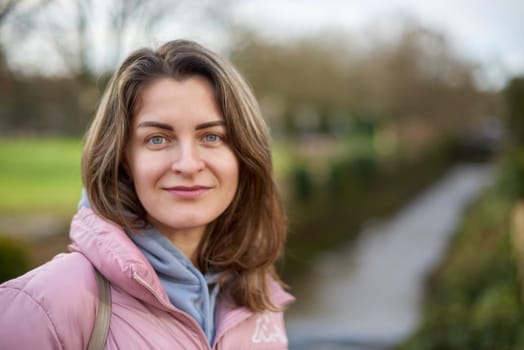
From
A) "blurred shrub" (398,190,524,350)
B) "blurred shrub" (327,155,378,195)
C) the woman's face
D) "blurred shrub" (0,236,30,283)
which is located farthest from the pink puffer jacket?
"blurred shrub" (327,155,378,195)

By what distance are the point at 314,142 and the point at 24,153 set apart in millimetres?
13146

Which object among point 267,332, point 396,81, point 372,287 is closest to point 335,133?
point 396,81

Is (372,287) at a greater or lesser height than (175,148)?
lesser

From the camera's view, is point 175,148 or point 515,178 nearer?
point 175,148

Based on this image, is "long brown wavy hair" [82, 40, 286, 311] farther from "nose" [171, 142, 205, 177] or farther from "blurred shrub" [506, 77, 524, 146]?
"blurred shrub" [506, 77, 524, 146]

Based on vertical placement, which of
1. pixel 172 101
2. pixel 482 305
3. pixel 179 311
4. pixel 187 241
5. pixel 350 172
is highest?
pixel 172 101

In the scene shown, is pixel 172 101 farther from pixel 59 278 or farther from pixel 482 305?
pixel 482 305

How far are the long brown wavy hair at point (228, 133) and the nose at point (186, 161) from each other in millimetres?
118

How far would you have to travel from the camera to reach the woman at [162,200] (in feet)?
4.31

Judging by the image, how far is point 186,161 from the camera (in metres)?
1.40

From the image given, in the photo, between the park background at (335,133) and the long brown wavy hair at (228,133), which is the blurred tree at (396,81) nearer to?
the park background at (335,133)

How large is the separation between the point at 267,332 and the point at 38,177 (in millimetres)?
10980

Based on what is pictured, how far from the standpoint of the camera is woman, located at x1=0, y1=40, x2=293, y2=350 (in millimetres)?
1313

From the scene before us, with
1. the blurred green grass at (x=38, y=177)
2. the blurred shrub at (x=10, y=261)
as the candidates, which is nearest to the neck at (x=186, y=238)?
the blurred shrub at (x=10, y=261)
